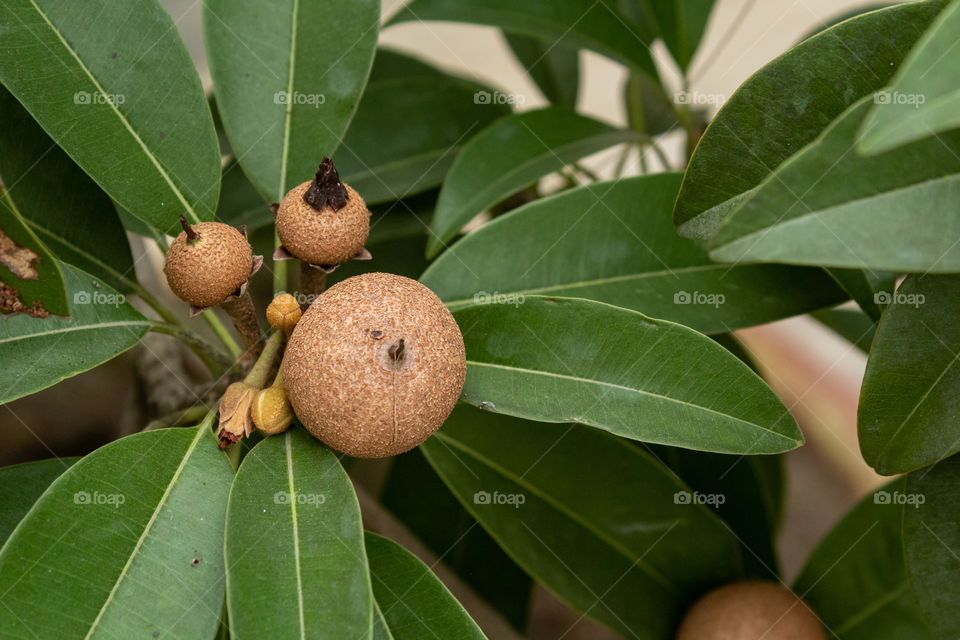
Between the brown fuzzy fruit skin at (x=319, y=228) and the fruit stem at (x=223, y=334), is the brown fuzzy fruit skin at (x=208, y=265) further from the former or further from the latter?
the fruit stem at (x=223, y=334)

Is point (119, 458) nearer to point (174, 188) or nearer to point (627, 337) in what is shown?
point (174, 188)

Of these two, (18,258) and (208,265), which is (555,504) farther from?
(18,258)

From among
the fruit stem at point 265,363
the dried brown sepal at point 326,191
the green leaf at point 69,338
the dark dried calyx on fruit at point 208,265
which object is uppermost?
the dried brown sepal at point 326,191

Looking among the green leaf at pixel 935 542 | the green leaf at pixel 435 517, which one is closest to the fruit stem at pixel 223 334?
the green leaf at pixel 435 517

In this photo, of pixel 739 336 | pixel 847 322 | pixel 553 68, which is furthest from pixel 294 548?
pixel 739 336

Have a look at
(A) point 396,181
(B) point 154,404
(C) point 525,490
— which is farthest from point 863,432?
(B) point 154,404
